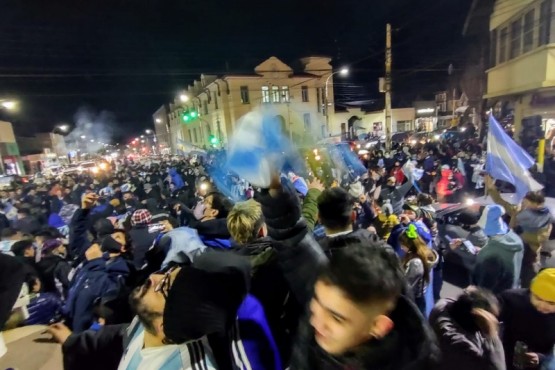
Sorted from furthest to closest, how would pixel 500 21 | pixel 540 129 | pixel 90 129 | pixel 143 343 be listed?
pixel 90 129 < pixel 500 21 < pixel 540 129 < pixel 143 343

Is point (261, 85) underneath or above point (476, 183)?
above

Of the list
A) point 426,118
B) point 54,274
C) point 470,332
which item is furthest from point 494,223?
point 426,118

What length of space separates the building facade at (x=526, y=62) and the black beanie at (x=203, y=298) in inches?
631

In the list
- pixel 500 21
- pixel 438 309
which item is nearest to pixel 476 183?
pixel 438 309

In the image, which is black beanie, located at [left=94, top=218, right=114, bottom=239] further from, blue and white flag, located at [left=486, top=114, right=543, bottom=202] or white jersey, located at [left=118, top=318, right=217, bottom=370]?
blue and white flag, located at [left=486, top=114, right=543, bottom=202]

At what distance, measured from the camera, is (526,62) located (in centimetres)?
1467

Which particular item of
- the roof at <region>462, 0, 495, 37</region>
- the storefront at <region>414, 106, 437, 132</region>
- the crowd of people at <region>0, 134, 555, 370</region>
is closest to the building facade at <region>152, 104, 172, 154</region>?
the storefront at <region>414, 106, 437, 132</region>

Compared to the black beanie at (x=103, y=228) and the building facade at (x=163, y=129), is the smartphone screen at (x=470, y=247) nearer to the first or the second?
the black beanie at (x=103, y=228)

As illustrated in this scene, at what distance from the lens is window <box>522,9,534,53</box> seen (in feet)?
47.4

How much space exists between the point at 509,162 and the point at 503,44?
647 inches

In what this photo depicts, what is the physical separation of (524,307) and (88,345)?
10.8 ft

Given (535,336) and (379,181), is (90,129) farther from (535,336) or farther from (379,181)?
(535,336)

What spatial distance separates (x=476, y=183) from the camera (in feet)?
34.3

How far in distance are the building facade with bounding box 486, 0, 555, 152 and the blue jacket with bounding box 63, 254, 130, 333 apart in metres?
16.0
